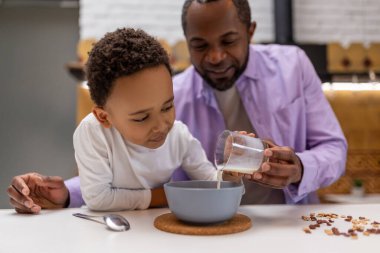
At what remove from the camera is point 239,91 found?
64.2 inches

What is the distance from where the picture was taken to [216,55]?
4.66 feet

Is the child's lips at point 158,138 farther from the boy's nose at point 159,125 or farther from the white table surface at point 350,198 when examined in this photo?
the white table surface at point 350,198

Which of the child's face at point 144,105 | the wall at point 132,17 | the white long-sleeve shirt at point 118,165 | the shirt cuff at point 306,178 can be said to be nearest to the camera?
the child's face at point 144,105

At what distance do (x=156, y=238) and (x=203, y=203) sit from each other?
10 cm

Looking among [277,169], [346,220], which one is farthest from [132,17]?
[346,220]

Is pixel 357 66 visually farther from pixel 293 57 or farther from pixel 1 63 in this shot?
pixel 1 63

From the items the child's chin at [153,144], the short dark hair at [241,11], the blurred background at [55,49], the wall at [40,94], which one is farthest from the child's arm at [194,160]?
the wall at [40,94]

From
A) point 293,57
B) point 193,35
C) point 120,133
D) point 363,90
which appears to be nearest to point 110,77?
point 120,133

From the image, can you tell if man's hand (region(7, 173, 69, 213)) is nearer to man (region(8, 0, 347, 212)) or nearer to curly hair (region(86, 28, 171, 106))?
man (region(8, 0, 347, 212))

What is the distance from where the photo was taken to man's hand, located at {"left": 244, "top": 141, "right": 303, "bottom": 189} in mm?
986

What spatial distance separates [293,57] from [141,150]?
79cm

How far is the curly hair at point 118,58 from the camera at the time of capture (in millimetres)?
992

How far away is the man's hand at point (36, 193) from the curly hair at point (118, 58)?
10.0 inches

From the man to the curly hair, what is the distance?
0.34 metres
